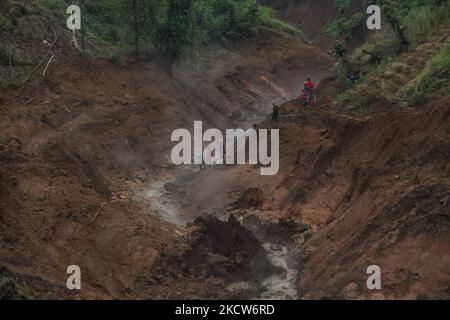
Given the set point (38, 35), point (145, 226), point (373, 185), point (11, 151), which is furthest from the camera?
point (38, 35)

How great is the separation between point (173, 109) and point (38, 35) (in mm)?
6438

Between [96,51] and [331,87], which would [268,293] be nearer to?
[331,87]

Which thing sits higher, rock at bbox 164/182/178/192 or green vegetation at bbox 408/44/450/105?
green vegetation at bbox 408/44/450/105

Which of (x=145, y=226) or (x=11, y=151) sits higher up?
(x=11, y=151)

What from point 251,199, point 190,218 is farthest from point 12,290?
point 251,199

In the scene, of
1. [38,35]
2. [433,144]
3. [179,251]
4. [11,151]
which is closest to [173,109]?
[38,35]

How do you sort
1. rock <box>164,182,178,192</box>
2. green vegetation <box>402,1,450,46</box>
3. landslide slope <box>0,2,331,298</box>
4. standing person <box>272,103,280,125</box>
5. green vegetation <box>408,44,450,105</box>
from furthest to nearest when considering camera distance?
standing person <box>272,103,280,125</box> < rock <box>164,182,178,192</box> < green vegetation <box>402,1,450,46</box> < green vegetation <box>408,44,450,105</box> < landslide slope <box>0,2,331,298</box>

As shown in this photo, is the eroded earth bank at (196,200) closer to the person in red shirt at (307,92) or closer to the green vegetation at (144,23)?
the person in red shirt at (307,92)

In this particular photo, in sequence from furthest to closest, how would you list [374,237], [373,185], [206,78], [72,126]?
[206,78] < [72,126] < [373,185] < [374,237]

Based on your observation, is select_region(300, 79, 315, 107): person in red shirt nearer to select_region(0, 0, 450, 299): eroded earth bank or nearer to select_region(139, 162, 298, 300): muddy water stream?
select_region(0, 0, 450, 299): eroded earth bank

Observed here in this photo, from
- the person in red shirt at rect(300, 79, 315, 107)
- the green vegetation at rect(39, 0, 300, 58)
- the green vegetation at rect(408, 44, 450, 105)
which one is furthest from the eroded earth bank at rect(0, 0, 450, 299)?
the green vegetation at rect(39, 0, 300, 58)

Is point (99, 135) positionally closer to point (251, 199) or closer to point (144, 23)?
point (251, 199)

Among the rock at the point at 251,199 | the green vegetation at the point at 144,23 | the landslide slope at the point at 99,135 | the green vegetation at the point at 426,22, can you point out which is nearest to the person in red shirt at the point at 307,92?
the green vegetation at the point at 426,22

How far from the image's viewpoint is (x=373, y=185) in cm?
1655
